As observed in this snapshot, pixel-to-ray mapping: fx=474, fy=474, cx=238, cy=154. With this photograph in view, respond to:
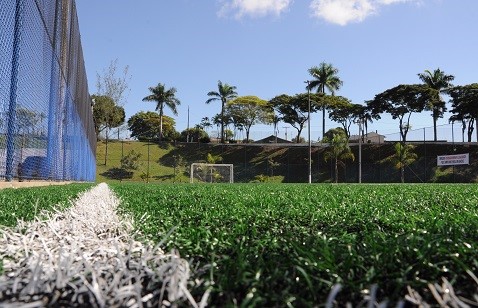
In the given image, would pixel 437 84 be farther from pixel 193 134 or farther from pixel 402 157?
pixel 193 134

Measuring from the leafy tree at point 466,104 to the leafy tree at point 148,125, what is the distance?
4183cm

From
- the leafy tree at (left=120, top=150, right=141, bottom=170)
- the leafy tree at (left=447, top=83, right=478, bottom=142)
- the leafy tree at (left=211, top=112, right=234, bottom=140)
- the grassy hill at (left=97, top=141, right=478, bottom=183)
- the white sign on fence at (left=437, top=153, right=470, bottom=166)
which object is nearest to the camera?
the white sign on fence at (left=437, top=153, right=470, bottom=166)

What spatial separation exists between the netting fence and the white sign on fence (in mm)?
41561

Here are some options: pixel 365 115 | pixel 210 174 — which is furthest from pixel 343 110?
pixel 210 174

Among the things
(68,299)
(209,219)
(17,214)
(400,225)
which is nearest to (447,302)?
(68,299)

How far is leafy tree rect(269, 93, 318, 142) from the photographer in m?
64.5

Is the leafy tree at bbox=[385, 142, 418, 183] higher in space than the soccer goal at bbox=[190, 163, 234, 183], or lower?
higher

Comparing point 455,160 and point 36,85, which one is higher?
point 36,85

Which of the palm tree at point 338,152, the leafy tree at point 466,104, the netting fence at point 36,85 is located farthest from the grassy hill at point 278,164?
the netting fence at point 36,85

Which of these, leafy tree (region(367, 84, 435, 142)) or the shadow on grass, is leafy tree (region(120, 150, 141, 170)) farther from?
leafy tree (region(367, 84, 435, 142))

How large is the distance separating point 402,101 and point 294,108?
47.5 feet

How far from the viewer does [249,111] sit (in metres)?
67.6

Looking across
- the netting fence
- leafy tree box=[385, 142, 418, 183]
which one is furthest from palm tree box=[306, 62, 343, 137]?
the netting fence

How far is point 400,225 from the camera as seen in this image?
232 cm
